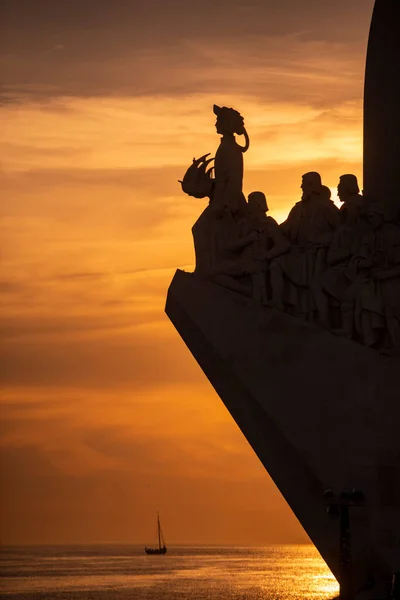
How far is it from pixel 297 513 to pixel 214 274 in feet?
9.93

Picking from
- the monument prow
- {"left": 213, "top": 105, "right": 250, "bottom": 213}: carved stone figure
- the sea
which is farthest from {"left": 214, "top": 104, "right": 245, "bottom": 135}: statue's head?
the sea

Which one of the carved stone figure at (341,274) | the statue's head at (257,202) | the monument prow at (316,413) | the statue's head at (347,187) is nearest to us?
the monument prow at (316,413)

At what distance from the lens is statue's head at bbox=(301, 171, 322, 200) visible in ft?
61.3

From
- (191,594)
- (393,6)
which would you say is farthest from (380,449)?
(191,594)

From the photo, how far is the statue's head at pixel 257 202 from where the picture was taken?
61.8 ft

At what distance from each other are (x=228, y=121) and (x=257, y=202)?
3.62ft

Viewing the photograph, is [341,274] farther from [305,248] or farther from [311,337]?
[311,337]

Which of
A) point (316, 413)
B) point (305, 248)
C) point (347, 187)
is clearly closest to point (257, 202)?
point (305, 248)

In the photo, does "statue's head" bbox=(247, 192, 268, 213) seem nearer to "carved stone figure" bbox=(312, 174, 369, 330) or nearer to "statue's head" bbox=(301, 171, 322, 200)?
"statue's head" bbox=(301, 171, 322, 200)

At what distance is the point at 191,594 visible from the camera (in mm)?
39938

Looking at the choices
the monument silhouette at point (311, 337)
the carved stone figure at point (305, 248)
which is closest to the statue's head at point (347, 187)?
the monument silhouette at point (311, 337)

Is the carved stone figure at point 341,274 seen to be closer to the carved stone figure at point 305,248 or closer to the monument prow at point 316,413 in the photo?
the carved stone figure at point 305,248

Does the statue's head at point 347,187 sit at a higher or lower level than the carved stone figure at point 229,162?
lower

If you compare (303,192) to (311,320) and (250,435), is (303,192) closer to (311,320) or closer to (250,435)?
(311,320)
